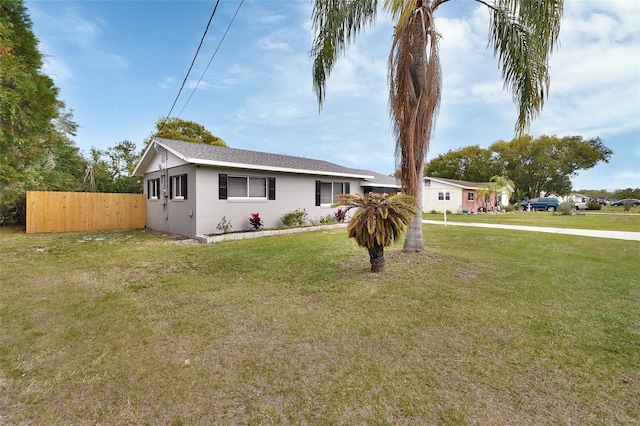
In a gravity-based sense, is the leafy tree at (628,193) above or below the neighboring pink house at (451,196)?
above

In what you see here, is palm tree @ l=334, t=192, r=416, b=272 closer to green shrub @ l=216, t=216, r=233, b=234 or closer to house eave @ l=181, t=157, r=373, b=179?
house eave @ l=181, t=157, r=373, b=179

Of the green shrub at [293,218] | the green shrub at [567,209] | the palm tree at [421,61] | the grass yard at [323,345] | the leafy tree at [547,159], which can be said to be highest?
the leafy tree at [547,159]

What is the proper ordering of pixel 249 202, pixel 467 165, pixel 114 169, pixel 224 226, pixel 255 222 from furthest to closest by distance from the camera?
pixel 467 165
pixel 114 169
pixel 249 202
pixel 255 222
pixel 224 226

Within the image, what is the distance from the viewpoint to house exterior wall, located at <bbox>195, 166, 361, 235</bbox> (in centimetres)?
1029

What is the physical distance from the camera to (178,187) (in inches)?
457

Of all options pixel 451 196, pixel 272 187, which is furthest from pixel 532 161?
pixel 272 187

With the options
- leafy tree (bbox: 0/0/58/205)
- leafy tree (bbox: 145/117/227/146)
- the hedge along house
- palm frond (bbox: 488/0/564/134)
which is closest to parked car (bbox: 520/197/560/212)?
the hedge along house

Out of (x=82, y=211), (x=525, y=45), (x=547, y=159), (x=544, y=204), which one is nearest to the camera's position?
(x=525, y=45)

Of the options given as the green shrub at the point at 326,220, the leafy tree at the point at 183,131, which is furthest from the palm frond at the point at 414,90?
the leafy tree at the point at 183,131

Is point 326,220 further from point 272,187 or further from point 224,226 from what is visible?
point 224,226

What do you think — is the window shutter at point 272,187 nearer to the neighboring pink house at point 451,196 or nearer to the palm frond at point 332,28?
the palm frond at point 332,28

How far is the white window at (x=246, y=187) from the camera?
1113cm

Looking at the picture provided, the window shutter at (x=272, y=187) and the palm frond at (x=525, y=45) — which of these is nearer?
the palm frond at (x=525, y=45)

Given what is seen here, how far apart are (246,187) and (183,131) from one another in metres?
17.4
